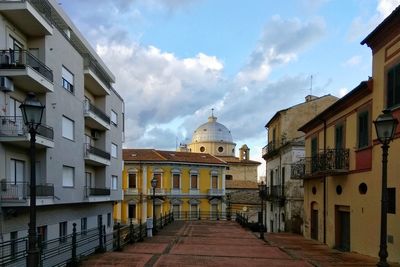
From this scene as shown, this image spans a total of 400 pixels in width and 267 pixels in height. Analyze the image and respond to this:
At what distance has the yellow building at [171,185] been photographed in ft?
189

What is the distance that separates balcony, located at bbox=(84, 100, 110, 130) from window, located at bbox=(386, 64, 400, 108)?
1844 centimetres

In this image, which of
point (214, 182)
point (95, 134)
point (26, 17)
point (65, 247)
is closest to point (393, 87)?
point (65, 247)

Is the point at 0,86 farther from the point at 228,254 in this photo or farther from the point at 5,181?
the point at 228,254

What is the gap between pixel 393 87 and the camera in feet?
49.1

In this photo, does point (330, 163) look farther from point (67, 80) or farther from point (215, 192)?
point (215, 192)

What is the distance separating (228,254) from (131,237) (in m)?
5.13

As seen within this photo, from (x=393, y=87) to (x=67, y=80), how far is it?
16659mm

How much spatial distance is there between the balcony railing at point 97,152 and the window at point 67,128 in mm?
2903

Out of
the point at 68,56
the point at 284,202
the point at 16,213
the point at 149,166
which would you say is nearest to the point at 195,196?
the point at 149,166

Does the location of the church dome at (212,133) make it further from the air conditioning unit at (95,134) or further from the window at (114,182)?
the air conditioning unit at (95,134)

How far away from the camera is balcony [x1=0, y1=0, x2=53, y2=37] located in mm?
18531

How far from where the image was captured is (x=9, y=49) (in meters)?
18.7

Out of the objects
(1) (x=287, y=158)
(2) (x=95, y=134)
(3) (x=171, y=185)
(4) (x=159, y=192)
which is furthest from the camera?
(3) (x=171, y=185)

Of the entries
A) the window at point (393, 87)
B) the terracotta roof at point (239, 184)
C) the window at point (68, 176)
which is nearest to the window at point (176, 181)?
the terracotta roof at point (239, 184)
